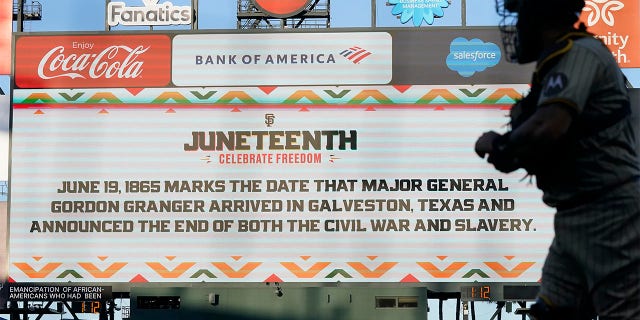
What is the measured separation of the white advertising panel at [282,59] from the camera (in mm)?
17297

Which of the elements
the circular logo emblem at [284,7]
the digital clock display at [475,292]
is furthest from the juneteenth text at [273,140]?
the digital clock display at [475,292]

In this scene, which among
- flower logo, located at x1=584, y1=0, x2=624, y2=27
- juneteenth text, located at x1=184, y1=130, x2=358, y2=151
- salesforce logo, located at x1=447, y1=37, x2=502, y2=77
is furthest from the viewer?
flower logo, located at x1=584, y1=0, x2=624, y2=27

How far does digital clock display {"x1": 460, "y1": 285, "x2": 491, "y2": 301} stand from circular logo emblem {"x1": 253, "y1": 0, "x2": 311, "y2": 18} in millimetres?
5415

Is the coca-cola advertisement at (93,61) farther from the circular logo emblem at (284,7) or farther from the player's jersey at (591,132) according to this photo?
the player's jersey at (591,132)

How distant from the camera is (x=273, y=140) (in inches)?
675

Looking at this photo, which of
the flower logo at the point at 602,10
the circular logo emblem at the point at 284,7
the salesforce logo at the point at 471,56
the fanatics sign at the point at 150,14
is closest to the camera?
the salesforce logo at the point at 471,56

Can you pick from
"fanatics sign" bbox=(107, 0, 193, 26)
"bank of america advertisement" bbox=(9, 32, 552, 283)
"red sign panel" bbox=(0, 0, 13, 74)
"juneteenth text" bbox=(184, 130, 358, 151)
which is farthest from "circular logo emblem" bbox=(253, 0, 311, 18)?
"red sign panel" bbox=(0, 0, 13, 74)

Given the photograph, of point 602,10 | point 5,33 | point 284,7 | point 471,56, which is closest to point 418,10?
point 471,56

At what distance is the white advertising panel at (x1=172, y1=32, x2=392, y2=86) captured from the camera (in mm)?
17297

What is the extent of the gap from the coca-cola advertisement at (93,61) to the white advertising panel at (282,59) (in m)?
0.31

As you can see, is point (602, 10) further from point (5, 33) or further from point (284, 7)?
point (5, 33)

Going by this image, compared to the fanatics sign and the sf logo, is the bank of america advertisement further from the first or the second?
the fanatics sign

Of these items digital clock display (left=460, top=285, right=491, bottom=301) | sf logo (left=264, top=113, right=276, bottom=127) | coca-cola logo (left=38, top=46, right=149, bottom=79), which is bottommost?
digital clock display (left=460, top=285, right=491, bottom=301)

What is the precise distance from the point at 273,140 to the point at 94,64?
10.6ft
